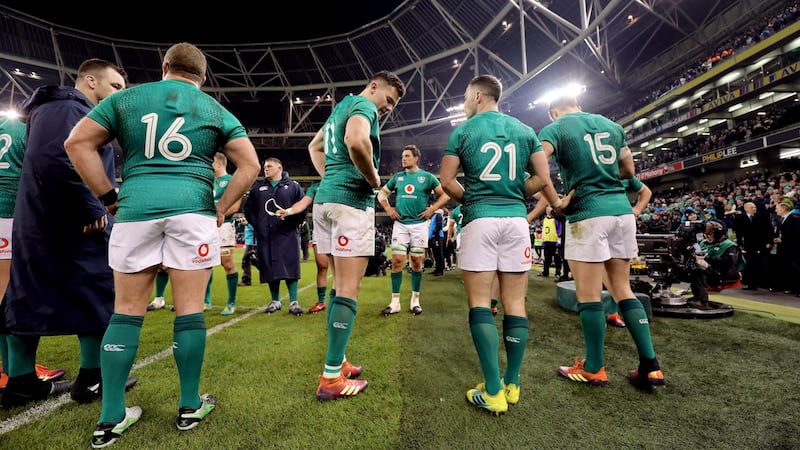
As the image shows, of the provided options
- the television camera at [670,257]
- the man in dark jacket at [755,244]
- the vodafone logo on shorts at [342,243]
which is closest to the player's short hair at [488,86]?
the vodafone logo on shorts at [342,243]

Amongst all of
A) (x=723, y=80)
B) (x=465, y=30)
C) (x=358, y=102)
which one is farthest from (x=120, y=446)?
(x=723, y=80)

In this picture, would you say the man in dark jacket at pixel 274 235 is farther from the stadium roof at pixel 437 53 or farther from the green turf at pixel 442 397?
the stadium roof at pixel 437 53

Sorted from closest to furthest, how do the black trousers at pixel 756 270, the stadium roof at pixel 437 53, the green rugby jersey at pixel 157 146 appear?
the green rugby jersey at pixel 157 146
the black trousers at pixel 756 270
the stadium roof at pixel 437 53

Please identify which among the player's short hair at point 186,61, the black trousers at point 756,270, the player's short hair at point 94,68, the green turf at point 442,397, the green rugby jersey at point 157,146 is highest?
the player's short hair at point 94,68

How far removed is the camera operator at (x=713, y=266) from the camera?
4090 mm

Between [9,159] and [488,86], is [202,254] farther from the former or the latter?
[488,86]

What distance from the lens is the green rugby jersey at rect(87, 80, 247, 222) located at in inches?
61.5

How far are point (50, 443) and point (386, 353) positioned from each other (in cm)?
202

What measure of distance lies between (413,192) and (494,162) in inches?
112

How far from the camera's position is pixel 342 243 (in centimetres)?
217

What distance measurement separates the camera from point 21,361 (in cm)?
197

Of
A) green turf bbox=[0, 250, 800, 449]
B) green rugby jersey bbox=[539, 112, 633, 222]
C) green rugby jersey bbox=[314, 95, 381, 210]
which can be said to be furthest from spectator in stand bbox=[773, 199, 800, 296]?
green rugby jersey bbox=[314, 95, 381, 210]

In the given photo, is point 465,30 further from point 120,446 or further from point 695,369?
point 120,446

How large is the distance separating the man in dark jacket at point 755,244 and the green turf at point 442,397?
13.4 feet
